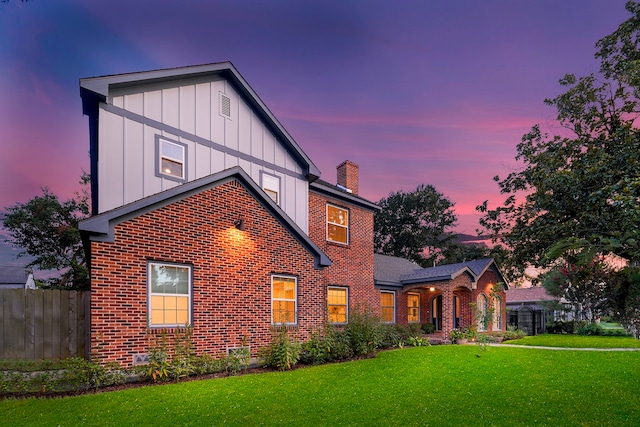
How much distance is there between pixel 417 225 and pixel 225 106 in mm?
39184

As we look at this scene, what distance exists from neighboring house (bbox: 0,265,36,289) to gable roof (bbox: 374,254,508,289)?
28.8 m

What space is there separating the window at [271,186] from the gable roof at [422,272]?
717 centimetres

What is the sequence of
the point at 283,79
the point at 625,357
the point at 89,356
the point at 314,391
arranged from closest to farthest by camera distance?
the point at 314,391, the point at 89,356, the point at 625,357, the point at 283,79

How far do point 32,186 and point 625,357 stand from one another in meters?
41.2

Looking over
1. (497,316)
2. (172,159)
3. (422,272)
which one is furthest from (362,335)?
(497,316)

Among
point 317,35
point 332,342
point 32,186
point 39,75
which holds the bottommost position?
point 332,342

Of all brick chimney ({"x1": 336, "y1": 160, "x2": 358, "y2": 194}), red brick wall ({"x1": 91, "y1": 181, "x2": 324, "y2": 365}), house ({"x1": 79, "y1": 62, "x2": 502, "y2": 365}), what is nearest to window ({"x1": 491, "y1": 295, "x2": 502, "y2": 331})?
brick chimney ({"x1": 336, "y1": 160, "x2": 358, "y2": 194})

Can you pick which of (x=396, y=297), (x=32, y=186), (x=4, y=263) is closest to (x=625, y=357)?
(x=396, y=297)

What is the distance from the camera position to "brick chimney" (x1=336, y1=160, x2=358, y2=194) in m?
18.0

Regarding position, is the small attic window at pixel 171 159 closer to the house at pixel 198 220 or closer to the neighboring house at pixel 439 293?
the house at pixel 198 220

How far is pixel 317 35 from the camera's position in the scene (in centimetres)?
1670

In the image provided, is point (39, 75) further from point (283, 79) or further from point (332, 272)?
point (332, 272)

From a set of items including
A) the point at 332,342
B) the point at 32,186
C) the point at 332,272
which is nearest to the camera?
the point at 332,342

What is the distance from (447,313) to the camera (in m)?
18.2
